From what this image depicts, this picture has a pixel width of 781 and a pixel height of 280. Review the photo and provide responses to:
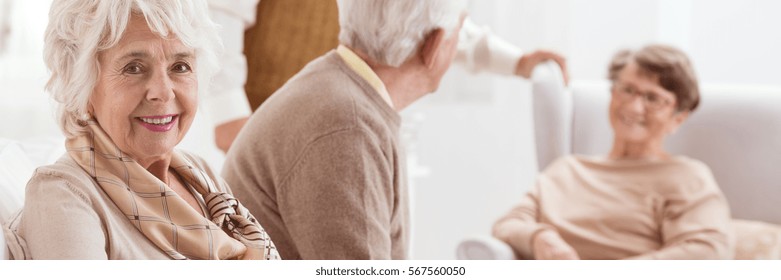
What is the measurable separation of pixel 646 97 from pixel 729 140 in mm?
231

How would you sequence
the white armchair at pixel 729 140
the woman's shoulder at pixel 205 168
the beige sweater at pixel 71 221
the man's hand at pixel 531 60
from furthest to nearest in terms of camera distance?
the white armchair at pixel 729 140 → the man's hand at pixel 531 60 → the woman's shoulder at pixel 205 168 → the beige sweater at pixel 71 221

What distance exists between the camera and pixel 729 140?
151 cm

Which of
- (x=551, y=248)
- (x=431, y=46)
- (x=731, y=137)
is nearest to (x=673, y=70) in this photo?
(x=731, y=137)

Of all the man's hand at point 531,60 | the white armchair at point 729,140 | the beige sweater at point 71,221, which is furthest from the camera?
the white armchair at point 729,140

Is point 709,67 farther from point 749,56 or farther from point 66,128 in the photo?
point 66,128

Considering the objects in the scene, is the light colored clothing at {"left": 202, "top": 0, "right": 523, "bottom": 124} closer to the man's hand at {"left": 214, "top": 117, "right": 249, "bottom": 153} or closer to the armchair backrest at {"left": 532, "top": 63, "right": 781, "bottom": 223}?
the man's hand at {"left": 214, "top": 117, "right": 249, "bottom": 153}

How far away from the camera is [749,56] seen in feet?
5.01

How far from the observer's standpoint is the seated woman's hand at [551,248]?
1.40 metres

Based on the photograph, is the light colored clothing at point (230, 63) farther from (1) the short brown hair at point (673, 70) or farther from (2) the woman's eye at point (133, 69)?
(1) the short brown hair at point (673, 70)

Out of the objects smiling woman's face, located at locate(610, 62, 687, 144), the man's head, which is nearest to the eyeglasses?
smiling woman's face, located at locate(610, 62, 687, 144)

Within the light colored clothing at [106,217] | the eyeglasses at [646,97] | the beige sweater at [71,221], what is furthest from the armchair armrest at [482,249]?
the beige sweater at [71,221]

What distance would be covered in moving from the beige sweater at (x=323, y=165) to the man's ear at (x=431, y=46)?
0.27 feet

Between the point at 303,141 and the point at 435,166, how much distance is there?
24.1 inches

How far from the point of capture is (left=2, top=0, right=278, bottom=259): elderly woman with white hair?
810mm
